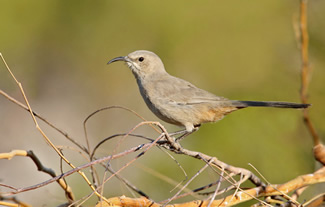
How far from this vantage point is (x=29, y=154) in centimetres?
175

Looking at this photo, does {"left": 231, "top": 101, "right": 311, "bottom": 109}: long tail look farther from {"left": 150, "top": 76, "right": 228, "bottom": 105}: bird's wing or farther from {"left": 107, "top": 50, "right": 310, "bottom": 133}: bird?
{"left": 150, "top": 76, "right": 228, "bottom": 105}: bird's wing

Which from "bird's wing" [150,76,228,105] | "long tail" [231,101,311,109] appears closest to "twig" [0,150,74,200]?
"long tail" [231,101,311,109]

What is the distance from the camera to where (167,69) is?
5527mm

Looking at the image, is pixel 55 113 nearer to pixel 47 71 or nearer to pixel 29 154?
pixel 47 71

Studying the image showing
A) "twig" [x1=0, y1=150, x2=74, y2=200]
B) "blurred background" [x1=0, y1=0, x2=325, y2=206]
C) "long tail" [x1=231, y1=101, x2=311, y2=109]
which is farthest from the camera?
"blurred background" [x1=0, y1=0, x2=325, y2=206]

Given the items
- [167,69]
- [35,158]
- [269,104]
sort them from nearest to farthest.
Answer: [35,158], [269,104], [167,69]

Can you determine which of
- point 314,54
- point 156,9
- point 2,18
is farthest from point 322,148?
point 2,18

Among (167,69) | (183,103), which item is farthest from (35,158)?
(167,69)

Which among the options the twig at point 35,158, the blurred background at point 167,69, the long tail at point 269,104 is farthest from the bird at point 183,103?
the twig at point 35,158

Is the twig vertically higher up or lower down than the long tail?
higher up

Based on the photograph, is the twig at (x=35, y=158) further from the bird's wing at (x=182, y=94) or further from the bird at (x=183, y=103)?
the bird's wing at (x=182, y=94)

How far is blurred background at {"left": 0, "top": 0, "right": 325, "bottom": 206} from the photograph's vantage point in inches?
142

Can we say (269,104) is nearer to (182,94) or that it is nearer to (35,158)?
(182,94)

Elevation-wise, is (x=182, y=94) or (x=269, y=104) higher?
(x=182, y=94)
